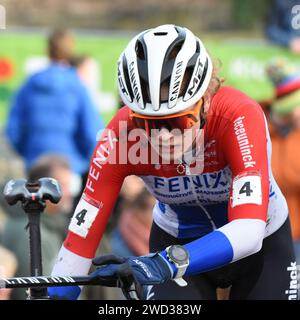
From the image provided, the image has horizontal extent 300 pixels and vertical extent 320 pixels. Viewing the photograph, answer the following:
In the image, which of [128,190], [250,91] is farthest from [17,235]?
[250,91]

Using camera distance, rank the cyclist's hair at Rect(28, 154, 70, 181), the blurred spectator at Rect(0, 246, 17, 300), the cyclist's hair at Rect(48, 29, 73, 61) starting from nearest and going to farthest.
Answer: the blurred spectator at Rect(0, 246, 17, 300) < the cyclist's hair at Rect(28, 154, 70, 181) < the cyclist's hair at Rect(48, 29, 73, 61)

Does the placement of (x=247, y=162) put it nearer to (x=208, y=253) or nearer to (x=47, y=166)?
(x=208, y=253)

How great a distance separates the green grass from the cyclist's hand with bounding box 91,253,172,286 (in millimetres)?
7495

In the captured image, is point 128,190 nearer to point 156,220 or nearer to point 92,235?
point 156,220

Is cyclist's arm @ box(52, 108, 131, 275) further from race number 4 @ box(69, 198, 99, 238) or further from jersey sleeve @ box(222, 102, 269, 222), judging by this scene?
jersey sleeve @ box(222, 102, 269, 222)

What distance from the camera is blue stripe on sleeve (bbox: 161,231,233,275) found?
4.95 meters

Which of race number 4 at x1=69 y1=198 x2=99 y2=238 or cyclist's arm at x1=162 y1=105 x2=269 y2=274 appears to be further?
race number 4 at x1=69 y1=198 x2=99 y2=238

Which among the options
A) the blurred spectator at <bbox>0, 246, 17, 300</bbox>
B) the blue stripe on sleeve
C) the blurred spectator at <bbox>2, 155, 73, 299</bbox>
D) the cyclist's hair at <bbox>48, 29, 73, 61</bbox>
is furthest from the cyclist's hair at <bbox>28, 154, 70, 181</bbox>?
the blue stripe on sleeve

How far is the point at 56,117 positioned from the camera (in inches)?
425

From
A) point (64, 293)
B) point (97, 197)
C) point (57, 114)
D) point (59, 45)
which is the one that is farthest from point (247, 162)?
point (59, 45)

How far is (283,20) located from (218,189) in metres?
9.31

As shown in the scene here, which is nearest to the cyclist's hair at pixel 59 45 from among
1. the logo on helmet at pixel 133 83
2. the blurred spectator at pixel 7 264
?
the blurred spectator at pixel 7 264

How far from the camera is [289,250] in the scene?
6.00m

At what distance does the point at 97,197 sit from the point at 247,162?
32.8 inches
